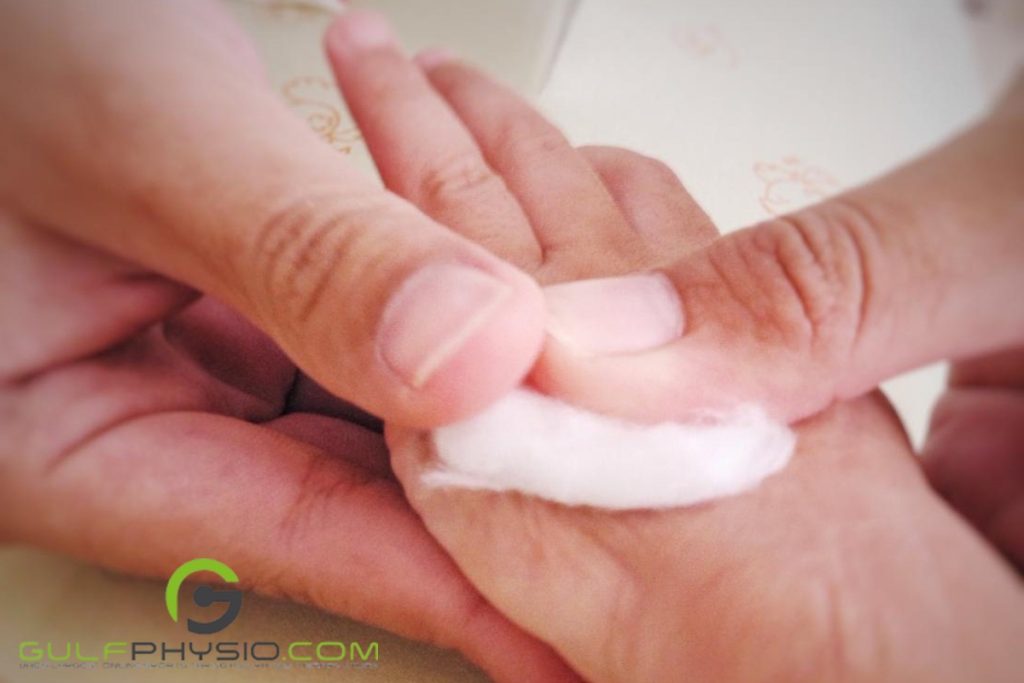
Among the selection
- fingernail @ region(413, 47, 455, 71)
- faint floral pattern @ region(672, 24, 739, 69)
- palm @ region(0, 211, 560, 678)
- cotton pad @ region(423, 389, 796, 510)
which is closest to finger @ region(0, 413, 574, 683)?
palm @ region(0, 211, 560, 678)

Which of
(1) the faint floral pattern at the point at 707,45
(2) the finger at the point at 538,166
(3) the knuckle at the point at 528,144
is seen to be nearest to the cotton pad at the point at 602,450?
(2) the finger at the point at 538,166

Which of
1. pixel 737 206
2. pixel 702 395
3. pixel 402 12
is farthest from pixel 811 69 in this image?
pixel 702 395

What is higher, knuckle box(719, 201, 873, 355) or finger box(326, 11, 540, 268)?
knuckle box(719, 201, 873, 355)

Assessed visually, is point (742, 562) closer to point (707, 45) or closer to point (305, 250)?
point (305, 250)

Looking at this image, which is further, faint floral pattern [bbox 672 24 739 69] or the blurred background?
faint floral pattern [bbox 672 24 739 69]

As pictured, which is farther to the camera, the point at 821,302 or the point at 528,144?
the point at 528,144

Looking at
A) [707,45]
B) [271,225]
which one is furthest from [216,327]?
[707,45]

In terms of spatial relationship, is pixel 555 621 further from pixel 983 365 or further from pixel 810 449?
pixel 983 365

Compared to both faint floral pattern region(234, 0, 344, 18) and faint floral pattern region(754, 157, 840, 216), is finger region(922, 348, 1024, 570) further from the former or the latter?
faint floral pattern region(234, 0, 344, 18)
